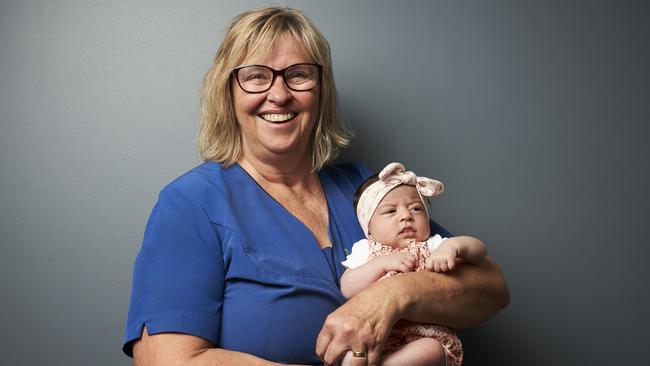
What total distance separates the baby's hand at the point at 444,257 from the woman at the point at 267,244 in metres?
0.05

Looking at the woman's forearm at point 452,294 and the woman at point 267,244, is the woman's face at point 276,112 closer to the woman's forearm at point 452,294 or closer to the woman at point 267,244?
the woman at point 267,244

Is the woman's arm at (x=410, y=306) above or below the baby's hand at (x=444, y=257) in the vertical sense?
below

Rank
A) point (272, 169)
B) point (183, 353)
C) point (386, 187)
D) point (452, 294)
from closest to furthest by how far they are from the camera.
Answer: point (183, 353), point (452, 294), point (386, 187), point (272, 169)

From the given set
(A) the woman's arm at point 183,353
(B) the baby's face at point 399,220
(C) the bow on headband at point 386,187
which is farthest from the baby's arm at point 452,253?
(A) the woman's arm at point 183,353

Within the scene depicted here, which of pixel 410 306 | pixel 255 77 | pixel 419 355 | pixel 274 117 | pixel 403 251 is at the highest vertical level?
pixel 255 77

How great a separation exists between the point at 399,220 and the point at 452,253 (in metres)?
0.20

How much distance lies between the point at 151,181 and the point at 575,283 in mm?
1673

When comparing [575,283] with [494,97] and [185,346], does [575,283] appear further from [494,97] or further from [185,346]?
[185,346]

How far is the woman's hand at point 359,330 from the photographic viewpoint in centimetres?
159

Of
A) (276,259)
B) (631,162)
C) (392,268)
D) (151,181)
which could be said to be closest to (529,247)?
(631,162)

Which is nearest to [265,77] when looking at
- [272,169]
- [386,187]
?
[272,169]

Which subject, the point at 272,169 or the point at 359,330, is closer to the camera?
the point at 359,330

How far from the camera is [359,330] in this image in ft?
5.22

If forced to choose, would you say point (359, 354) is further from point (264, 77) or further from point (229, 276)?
point (264, 77)
